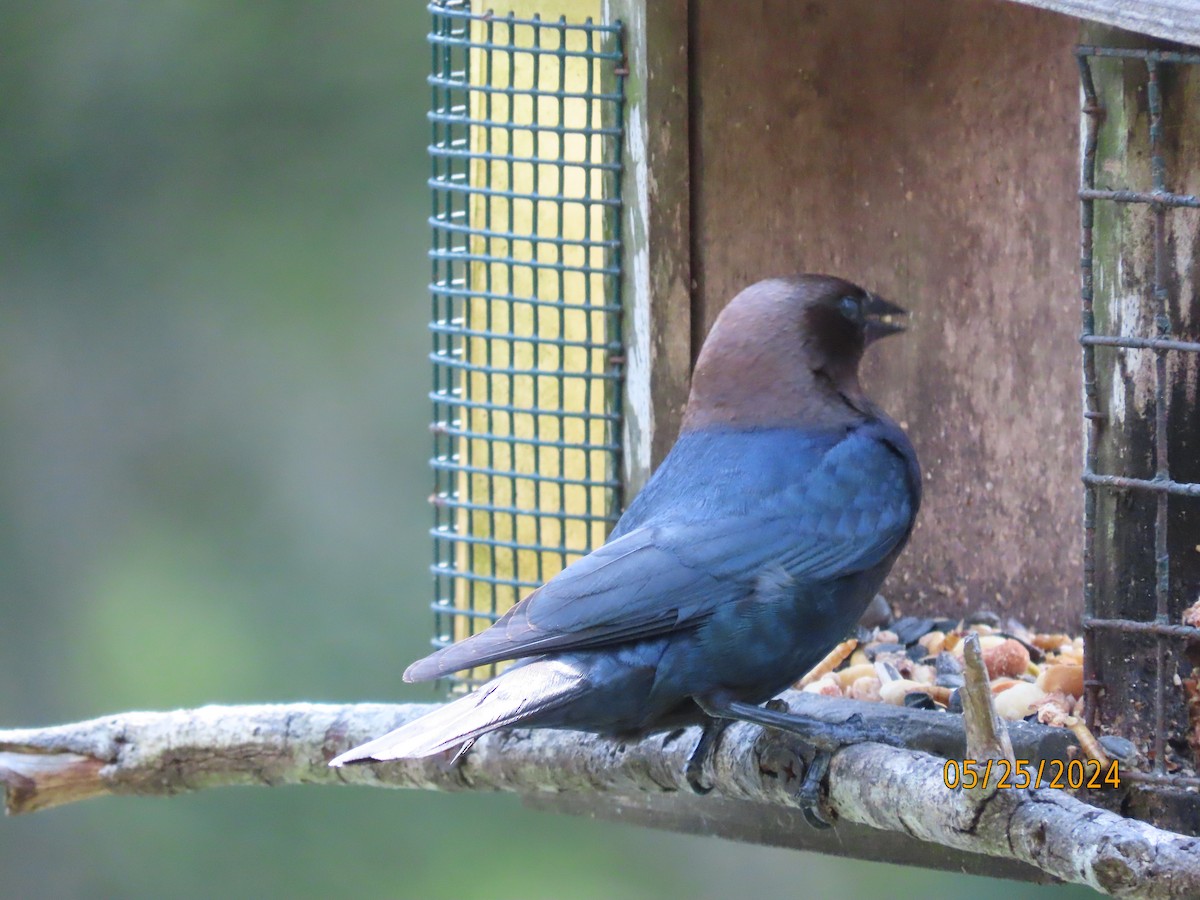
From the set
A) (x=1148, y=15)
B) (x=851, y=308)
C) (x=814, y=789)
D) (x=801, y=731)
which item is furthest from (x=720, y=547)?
(x=1148, y=15)

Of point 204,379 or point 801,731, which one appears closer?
point 801,731

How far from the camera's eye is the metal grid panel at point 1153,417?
11.4ft

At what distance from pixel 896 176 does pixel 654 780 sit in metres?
1.67

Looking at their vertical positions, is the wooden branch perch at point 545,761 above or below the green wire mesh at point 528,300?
below

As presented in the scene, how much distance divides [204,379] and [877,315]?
7.24 metres

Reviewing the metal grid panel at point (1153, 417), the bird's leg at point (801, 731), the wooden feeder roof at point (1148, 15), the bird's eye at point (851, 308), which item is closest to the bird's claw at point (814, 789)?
the bird's leg at point (801, 731)

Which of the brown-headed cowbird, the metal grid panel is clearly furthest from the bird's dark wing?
the metal grid panel

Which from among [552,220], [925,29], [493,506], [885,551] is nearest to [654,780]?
[885,551]

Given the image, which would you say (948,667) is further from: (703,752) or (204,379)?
(204,379)

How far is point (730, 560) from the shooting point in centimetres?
383

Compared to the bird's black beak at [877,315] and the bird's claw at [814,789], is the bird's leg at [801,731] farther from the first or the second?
the bird's black beak at [877,315]

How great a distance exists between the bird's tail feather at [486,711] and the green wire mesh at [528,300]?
113 cm

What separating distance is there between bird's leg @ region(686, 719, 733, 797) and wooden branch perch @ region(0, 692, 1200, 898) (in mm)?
20

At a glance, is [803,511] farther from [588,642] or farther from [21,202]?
[21,202]
